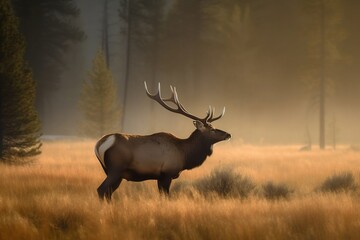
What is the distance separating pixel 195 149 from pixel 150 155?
105cm

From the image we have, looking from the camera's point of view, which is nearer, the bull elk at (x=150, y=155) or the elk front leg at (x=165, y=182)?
the bull elk at (x=150, y=155)

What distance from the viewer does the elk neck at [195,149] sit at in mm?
8859

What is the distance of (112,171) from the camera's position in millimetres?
7906

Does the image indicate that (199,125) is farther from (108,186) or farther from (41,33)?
(41,33)

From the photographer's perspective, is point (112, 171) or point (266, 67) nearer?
point (112, 171)

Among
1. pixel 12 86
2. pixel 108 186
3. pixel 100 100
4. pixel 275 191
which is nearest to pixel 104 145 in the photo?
pixel 108 186

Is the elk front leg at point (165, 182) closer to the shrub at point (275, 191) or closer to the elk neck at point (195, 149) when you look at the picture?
the elk neck at point (195, 149)

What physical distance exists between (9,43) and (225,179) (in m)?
7.64

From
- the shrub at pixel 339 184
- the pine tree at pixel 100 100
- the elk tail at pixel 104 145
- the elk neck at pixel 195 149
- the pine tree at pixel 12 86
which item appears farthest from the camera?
the pine tree at pixel 100 100

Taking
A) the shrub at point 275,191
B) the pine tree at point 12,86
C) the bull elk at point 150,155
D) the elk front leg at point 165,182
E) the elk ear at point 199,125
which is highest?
the pine tree at point 12,86

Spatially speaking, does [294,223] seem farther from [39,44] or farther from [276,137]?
[276,137]

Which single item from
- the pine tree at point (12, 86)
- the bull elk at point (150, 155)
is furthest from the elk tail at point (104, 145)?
the pine tree at point (12, 86)

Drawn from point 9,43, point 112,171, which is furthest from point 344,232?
point 9,43

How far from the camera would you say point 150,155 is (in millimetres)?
8219
